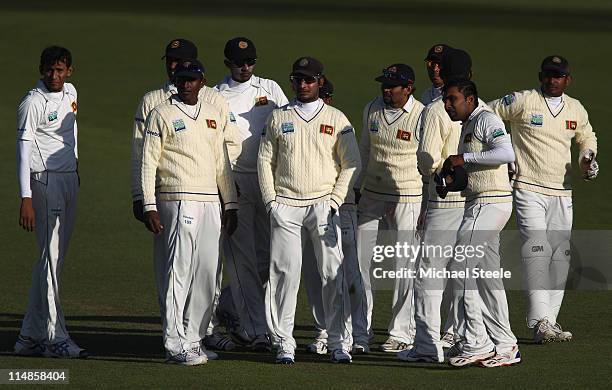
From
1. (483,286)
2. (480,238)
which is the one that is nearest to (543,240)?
(483,286)

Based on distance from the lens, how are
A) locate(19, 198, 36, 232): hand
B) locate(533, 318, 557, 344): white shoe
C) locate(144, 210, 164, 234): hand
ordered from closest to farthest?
1. locate(144, 210, 164, 234): hand
2. locate(19, 198, 36, 232): hand
3. locate(533, 318, 557, 344): white shoe

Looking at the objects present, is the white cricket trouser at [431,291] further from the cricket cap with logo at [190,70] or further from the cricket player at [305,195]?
the cricket cap with logo at [190,70]

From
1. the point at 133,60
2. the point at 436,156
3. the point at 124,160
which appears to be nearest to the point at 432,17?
the point at 133,60

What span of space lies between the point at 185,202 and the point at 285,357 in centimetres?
145

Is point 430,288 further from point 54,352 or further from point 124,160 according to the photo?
point 124,160

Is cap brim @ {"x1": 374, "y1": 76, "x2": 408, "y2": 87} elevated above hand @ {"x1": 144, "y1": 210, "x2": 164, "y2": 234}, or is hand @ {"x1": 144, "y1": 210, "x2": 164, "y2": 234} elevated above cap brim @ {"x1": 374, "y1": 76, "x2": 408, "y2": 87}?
cap brim @ {"x1": 374, "y1": 76, "x2": 408, "y2": 87}

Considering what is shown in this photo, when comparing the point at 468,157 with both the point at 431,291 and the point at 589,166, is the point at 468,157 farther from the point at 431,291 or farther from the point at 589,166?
the point at 589,166

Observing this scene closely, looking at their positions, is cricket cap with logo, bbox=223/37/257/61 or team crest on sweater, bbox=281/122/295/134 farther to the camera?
cricket cap with logo, bbox=223/37/257/61

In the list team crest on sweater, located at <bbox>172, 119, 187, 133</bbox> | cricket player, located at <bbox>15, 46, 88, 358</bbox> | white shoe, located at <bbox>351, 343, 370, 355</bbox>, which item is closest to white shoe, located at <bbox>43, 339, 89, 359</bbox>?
cricket player, located at <bbox>15, 46, 88, 358</bbox>

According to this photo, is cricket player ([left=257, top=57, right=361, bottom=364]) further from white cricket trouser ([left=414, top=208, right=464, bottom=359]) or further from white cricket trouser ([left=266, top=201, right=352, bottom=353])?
white cricket trouser ([left=414, top=208, right=464, bottom=359])

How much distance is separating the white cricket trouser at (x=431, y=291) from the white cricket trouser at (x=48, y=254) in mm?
2896

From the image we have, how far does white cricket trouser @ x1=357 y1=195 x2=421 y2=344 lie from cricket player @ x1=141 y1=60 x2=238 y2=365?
5.06 ft

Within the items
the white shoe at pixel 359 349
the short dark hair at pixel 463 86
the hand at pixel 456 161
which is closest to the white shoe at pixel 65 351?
the white shoe at pixel 359 349

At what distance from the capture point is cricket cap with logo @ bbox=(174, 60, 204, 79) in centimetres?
1082
